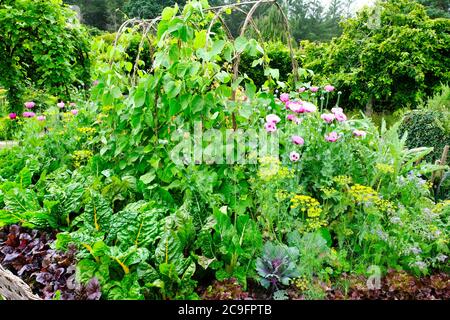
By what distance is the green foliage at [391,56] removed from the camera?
7.64 metres

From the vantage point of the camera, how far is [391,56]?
25.7 ft

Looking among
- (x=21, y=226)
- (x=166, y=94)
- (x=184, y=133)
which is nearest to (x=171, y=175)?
(x=184, y=133)

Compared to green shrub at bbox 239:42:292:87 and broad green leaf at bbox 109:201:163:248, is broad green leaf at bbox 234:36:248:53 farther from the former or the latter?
green shrub at bbox 239:42:292:87

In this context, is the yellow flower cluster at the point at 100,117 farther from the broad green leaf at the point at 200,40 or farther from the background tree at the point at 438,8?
the background tree at the point at 438,8

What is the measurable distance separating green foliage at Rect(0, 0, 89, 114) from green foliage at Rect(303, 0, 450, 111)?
4.73 m

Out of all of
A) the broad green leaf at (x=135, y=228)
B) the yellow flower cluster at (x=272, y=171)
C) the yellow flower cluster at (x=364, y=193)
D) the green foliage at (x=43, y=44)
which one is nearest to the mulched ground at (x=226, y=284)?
the broad green leaf at (x=135, y=228)

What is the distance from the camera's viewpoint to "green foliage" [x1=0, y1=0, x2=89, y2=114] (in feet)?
14.8

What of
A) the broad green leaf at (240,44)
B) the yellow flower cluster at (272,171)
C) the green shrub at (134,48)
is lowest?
the yellow flower cluster at (272,171)

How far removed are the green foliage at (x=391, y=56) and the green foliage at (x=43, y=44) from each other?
4.73 meters

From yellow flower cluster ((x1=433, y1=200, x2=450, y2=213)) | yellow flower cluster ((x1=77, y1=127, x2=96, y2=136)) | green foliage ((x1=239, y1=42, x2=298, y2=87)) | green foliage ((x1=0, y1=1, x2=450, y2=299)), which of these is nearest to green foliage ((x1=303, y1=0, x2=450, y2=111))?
green foliage ((x1=239, y1=42, x2=298, y2=87))

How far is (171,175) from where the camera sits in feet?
7.59

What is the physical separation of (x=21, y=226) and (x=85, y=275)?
26.3 inches

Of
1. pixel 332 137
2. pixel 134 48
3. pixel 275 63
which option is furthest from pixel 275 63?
pixel 332 137

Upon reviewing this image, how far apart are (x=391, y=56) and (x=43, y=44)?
6113 mm
